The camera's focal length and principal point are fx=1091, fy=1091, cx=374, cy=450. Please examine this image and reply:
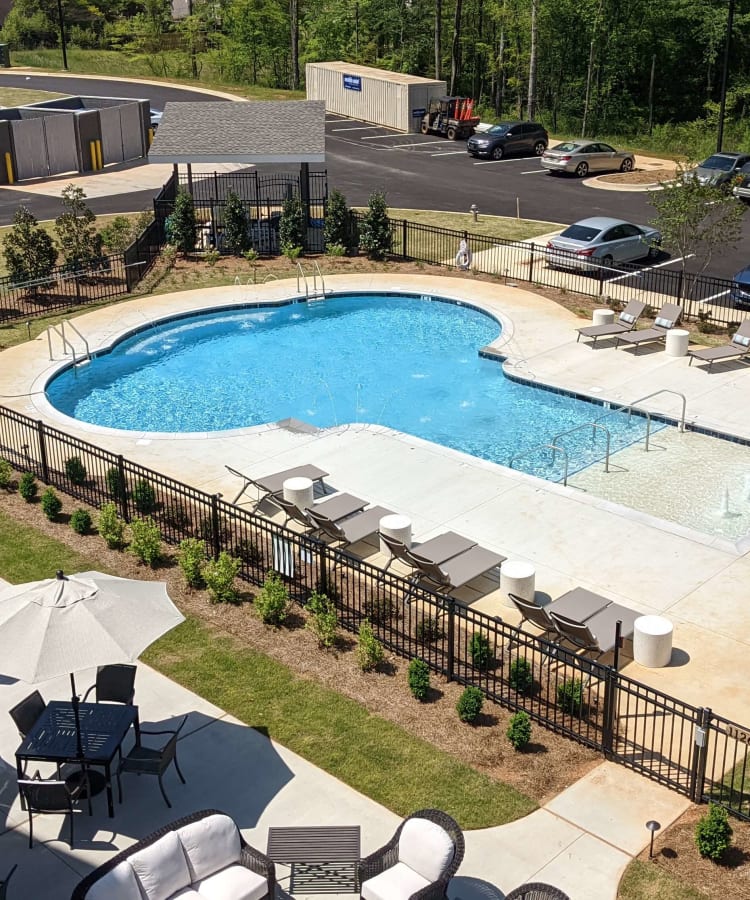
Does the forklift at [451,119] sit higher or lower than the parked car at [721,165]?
higher

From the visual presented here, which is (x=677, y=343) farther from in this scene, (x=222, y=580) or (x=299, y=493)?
(x=222, y=580)

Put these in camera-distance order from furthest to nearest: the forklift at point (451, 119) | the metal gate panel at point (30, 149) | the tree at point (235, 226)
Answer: the forklift at point (451, 119) < the metal gate panel at point (30, 149) < the tree at point (235, 226)

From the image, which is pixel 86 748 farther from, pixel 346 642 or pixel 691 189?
pixel 691 189

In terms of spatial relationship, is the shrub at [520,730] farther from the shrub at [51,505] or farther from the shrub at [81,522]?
the shrub at [51,505]

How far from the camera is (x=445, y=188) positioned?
45312 mm

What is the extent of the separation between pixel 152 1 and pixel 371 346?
72905mm

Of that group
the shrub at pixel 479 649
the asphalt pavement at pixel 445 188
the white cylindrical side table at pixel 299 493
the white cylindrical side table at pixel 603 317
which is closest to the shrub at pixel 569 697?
the shrub at pixel 479 649

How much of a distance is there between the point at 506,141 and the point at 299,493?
36936 millimetres

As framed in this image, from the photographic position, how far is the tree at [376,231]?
3438 centimetres

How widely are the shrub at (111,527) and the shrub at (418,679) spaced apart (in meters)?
6.31

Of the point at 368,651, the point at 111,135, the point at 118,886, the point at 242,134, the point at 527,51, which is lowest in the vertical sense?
the point at 368,651

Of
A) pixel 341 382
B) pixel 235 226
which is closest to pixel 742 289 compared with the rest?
pixel 341 382

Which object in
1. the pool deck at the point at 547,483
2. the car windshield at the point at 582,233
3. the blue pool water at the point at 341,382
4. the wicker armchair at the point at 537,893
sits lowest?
the blue pool water at the point at 341,382

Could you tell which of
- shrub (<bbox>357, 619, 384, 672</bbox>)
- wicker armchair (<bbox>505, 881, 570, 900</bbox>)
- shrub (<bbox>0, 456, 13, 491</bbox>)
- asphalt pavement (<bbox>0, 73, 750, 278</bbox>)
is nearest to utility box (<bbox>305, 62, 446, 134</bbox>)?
asphalt pavement (<bbox>0, 73, 750, 278</bbox>)
